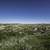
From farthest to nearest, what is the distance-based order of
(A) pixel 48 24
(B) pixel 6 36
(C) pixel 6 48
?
1. (A) pixel 48 24
2. (B) pixel 6 36
3. (C) pixel 6 48

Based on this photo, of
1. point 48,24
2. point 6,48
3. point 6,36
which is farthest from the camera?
point 48,24

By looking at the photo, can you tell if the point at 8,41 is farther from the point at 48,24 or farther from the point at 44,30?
the point at 48,24

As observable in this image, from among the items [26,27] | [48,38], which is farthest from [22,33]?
[48,38]

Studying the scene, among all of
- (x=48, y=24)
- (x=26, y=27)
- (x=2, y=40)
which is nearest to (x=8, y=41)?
(x=2, y=40)

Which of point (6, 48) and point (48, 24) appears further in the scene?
point (48, 24)

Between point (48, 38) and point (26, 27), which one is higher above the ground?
point (26, 27)

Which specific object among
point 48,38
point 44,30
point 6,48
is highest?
point 44,30
